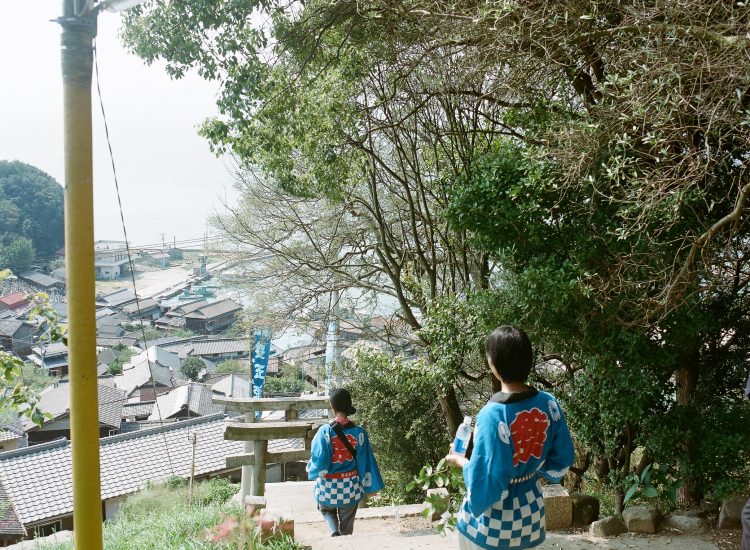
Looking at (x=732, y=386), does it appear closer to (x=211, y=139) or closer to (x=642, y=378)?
(x=642, y=378)

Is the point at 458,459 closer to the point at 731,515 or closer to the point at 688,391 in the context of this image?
the point at 731,515

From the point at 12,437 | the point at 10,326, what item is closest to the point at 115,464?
the point at 12,437

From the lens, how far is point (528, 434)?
111 inches

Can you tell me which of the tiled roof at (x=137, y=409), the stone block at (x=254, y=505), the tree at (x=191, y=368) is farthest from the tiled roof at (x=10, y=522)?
the tree at (x=191, y=368)

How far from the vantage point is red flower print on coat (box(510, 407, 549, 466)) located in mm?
2793

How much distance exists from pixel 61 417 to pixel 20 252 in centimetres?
1099

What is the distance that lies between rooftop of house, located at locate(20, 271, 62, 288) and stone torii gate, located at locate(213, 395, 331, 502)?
3655 centimetres

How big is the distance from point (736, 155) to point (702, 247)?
960 millimetres

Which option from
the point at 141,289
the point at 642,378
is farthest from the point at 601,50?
the point at 141,289

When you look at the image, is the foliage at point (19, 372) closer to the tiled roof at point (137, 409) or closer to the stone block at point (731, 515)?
the stone block at point (731, 515)

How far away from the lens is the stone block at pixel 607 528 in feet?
17.5

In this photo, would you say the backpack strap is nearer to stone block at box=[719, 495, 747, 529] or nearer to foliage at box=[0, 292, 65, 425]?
foliage at box=[0, 292, 65, 425]

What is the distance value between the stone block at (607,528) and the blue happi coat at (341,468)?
6.09 feet

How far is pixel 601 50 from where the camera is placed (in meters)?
5.36
